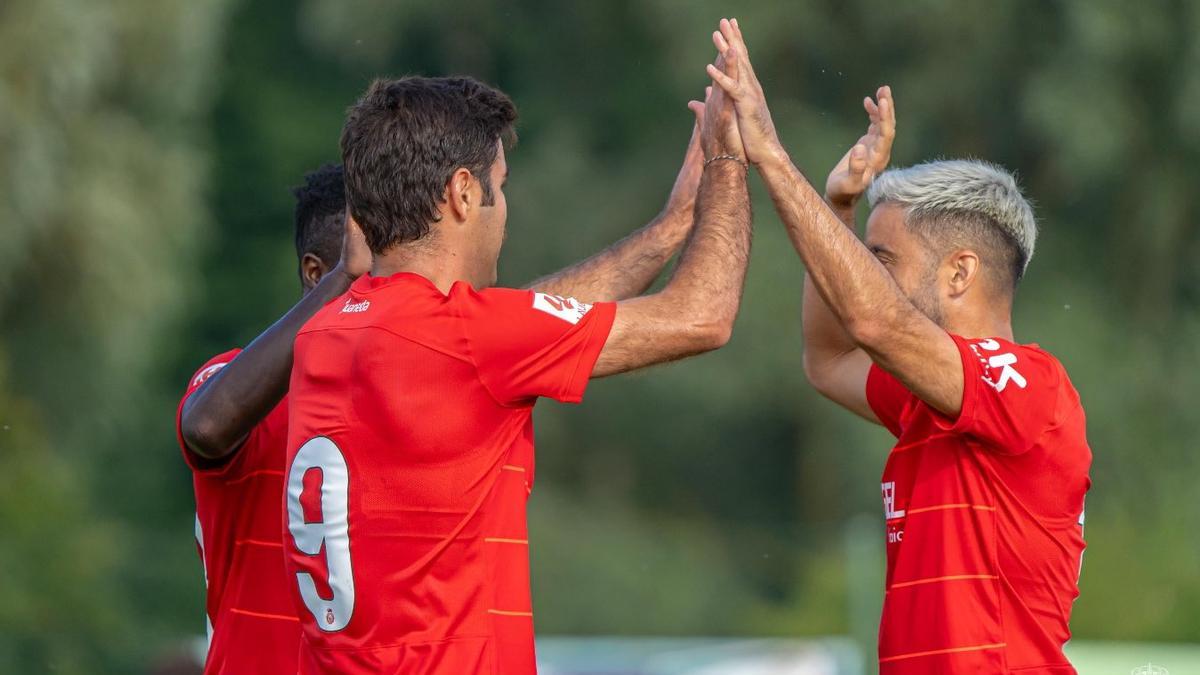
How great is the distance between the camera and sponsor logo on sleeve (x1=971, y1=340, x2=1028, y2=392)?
404 cm

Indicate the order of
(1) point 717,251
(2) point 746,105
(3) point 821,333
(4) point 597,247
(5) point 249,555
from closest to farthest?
(1) point 717,251 → (2) point 746,105 → (5) point 249,555 → (3) point 821,333 → (4) point 597,247

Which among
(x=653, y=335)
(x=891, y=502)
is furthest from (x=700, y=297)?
(x=891, y=502)

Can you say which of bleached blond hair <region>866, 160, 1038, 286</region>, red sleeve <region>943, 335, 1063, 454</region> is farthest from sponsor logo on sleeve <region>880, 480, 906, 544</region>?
bleached blond hair <region>866, 160, 1038, 286</region>

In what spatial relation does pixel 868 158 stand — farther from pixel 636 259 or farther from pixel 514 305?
pixel 514 305

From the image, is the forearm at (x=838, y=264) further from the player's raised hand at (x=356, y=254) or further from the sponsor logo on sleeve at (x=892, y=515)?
the player's raised hand at (x=356, y=254)

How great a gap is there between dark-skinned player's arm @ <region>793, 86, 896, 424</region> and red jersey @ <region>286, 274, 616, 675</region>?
119 centimetres

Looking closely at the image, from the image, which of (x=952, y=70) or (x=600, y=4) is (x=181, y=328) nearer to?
(x=600, y=4)

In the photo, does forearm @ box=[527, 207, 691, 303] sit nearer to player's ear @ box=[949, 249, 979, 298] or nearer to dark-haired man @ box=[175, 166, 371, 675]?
dark-haired man @ box=[175, 166, 371, 675]

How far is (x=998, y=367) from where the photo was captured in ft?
13.4

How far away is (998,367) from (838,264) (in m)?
0.51

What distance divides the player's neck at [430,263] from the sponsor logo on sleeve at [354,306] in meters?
0.11

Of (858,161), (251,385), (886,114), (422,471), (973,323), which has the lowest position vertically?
(422,471)

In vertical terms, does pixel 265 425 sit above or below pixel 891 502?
above

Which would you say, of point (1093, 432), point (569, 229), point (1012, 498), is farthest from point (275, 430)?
point (569, 229)
